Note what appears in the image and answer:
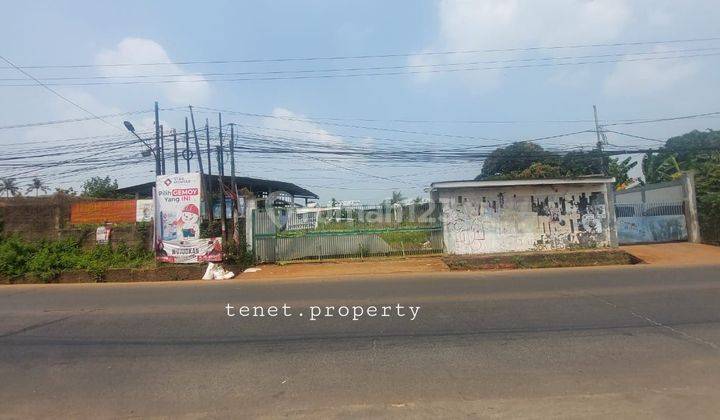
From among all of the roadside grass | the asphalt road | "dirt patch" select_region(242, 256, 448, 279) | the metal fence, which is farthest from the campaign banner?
the asphalt road

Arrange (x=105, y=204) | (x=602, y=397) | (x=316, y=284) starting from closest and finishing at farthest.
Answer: (x=602, y=397) < (x=316, y=284) < (x=105, y=204)

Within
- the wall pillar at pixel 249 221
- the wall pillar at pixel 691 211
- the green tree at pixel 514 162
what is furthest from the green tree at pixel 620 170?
the wall pillar at pixel 249 221

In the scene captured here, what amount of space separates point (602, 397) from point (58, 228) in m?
19.4

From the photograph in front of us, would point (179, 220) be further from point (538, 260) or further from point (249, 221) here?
point (538, 260)

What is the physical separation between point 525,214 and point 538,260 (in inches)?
104

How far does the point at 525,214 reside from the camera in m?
17.6

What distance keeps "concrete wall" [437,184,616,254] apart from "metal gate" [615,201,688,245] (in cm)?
239

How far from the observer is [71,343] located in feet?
20.3

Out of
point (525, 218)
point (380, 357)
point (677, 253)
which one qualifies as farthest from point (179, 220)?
point (677, 253)

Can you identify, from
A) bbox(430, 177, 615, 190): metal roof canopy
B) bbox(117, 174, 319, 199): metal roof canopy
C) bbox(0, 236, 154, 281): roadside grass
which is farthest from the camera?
bbox(117, 174, 319, 199): metal roof canopy

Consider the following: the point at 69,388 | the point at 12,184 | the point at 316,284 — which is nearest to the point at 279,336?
the point at 69,388

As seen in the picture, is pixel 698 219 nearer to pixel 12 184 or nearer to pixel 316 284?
pixel 316 284

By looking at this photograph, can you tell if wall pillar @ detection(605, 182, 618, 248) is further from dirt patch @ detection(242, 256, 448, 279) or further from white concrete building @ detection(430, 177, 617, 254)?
dirt patch @ detection(242, 256, 448, 279)

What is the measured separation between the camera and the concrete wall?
17.4 meters
